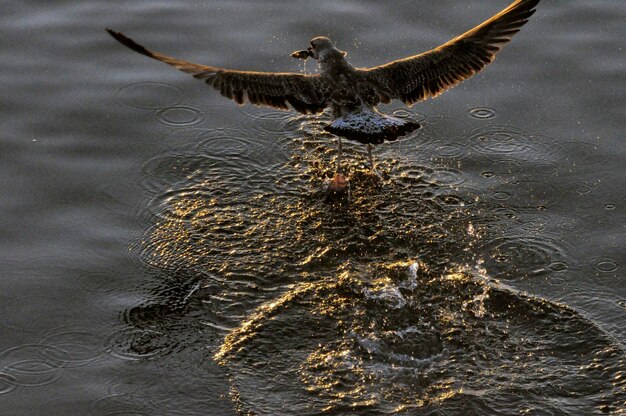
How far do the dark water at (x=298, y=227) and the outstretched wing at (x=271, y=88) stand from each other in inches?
18.0

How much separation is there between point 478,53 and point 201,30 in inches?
115

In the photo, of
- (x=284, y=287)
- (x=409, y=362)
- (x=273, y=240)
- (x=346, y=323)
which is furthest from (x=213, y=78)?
(x=409, y=362)

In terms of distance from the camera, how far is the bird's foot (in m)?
7.90

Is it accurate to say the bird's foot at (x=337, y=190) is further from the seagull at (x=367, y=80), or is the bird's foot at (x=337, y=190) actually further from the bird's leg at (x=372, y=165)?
the bird's leg at (x=372, y=165)

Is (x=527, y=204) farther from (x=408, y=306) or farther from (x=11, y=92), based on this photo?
(x=11, y=92)

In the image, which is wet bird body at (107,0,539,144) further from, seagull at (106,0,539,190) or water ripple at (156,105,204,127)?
water ripple at (156,105,204,127)

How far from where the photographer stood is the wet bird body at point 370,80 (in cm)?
807

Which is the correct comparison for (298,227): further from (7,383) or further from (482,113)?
(7,383)

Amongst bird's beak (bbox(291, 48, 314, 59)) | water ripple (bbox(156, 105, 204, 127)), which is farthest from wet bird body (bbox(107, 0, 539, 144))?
water ripple (bbox(156, 105, 204, 127))

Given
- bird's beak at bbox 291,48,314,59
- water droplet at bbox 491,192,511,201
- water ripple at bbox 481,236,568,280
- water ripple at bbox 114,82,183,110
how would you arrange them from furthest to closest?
bird's beak at bbox 291,48,314,59, water ripple at bbox 114,82,183,110, water droplet at bbox 491,192,511,201, water ripple at bbox 481,236,568,280

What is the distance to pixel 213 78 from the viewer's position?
7.88m

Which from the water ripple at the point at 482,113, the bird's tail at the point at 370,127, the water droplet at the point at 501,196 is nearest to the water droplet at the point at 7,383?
the bird's tail at the point at 370,127

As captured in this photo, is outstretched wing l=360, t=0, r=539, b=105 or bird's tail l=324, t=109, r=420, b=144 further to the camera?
outstretched wing l=360, t=0, r=539, b=105

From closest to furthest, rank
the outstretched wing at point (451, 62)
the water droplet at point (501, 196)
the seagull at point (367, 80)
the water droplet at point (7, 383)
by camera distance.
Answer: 1. the water droplet at point (7, 383)
2. the water droplet at point (501, 196)
3. the seagull at point (367, 80)
4. the outstretched wing at point (451, 62)
